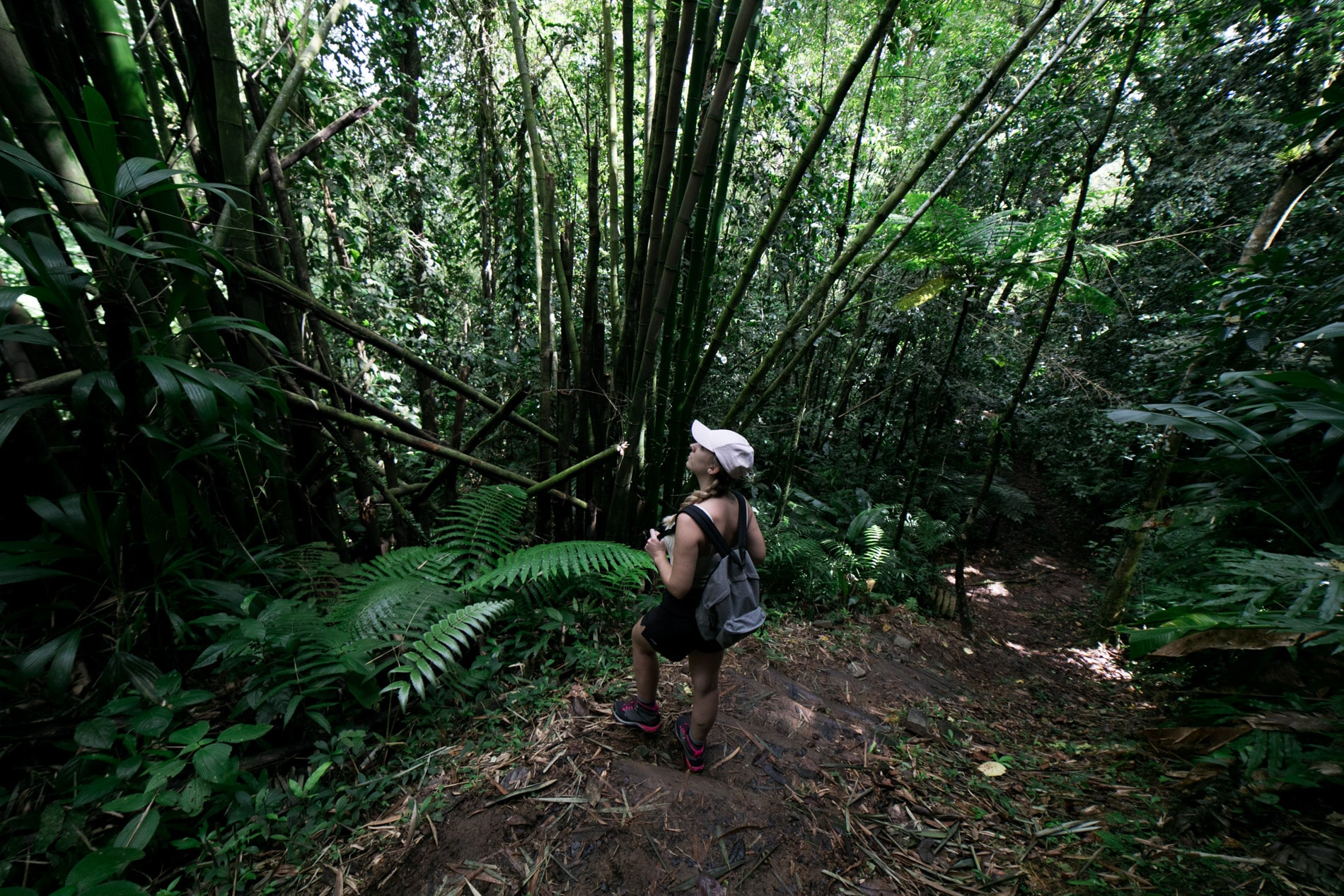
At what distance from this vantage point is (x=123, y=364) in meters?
1.30

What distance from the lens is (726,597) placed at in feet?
5.07

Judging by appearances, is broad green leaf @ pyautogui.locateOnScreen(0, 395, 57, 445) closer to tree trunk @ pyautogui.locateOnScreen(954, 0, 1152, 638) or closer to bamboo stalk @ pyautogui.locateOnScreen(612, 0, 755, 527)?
bamboo stalk @ pyautogui.locateOnScreen(612, 0, 755, 527)

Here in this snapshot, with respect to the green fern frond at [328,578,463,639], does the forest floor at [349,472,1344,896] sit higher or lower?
lower

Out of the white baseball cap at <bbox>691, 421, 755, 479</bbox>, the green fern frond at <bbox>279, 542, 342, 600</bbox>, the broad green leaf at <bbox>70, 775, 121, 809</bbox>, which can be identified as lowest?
the green fern frond at <bbox>279, 542, 342, 600</bbox>

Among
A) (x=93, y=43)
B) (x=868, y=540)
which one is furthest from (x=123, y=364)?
(x=868, y=540)

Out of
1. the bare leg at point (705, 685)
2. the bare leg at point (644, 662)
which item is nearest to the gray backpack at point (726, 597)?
the bare leg at point (705, 685)

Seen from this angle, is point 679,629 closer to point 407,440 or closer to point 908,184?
point 407,440

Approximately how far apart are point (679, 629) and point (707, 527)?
1.25 feet

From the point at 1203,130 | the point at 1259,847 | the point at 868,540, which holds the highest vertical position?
the point at 1203,130

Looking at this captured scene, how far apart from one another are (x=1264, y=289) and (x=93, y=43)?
15.7 feet

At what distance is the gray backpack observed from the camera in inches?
60.3

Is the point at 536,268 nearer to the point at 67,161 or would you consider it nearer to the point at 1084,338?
the point at 67,161

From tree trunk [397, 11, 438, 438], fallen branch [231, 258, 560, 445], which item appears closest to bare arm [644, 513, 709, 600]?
fallen branch [231, 258, 560, 445]

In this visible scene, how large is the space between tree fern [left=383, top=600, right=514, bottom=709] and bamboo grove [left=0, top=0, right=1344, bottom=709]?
75 centimetres
